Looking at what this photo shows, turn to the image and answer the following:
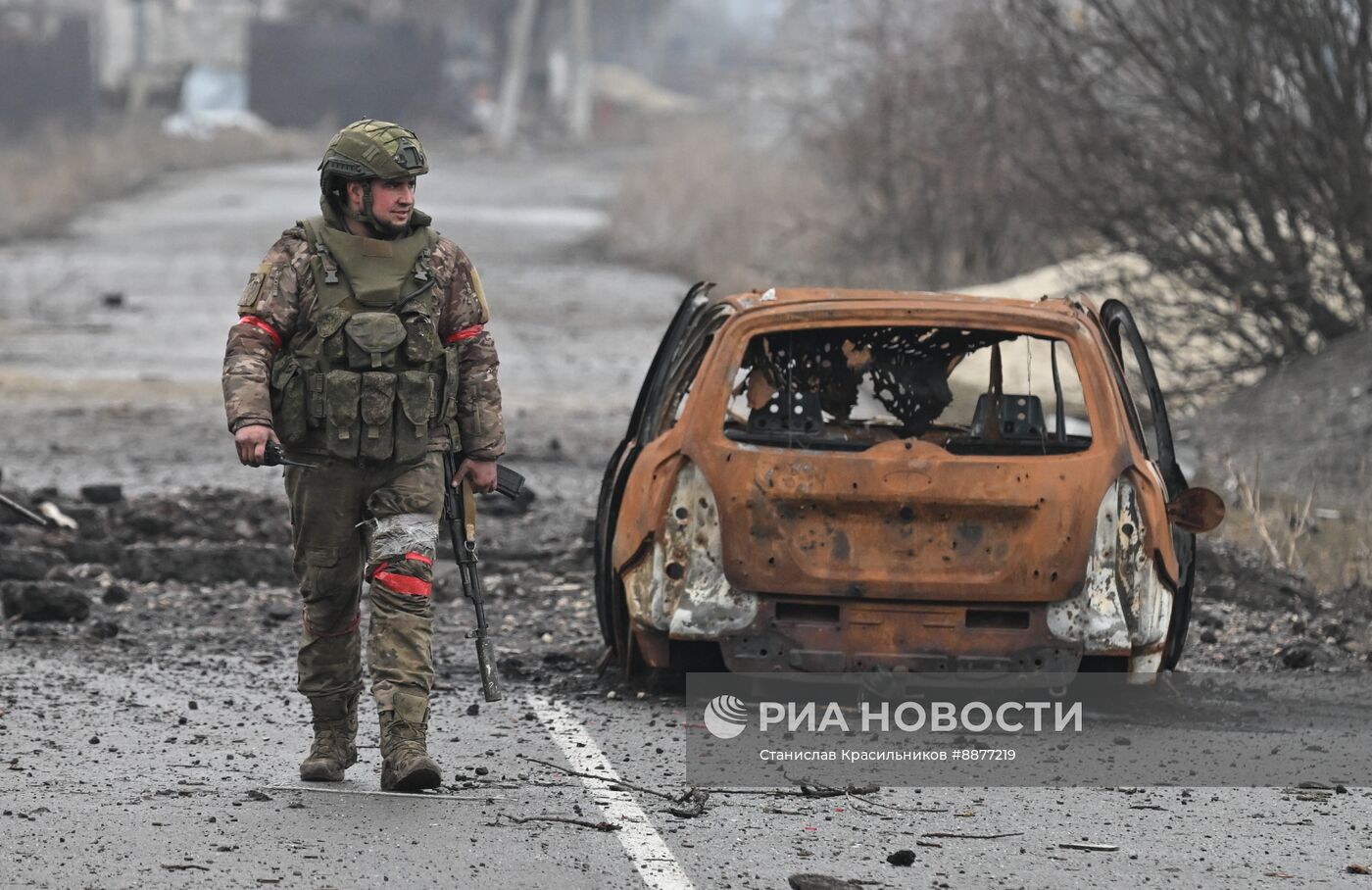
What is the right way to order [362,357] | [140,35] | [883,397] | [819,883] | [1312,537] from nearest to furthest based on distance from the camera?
[819,883] < [362,357] < [883,397] < [1312,537] < [140,35]

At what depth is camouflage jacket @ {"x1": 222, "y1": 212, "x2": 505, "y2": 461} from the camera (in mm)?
6523

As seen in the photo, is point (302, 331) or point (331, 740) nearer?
point (302, 331)

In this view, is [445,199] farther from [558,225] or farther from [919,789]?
[919,789]

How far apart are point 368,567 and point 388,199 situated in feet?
3.45

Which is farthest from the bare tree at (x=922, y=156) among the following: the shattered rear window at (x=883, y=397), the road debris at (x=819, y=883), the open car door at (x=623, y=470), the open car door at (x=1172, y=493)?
the road debris at (x=819, y=883)

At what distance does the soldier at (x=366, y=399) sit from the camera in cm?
655

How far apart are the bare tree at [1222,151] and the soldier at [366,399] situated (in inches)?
405

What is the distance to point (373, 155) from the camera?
257 inches

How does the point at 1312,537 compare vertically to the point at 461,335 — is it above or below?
below

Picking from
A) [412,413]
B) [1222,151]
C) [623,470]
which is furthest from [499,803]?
[1222,151]

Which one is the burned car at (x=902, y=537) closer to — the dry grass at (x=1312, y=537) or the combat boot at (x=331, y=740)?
the combat boot at (x=331, y=740)

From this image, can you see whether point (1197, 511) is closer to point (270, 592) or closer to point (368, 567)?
point (368, 567)

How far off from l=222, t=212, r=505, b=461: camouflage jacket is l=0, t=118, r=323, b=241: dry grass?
1240 inches

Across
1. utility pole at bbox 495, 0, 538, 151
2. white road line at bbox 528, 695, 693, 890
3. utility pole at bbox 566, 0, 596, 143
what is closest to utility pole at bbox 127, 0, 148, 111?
utility pole at bbox 495, 0, 538, 151
